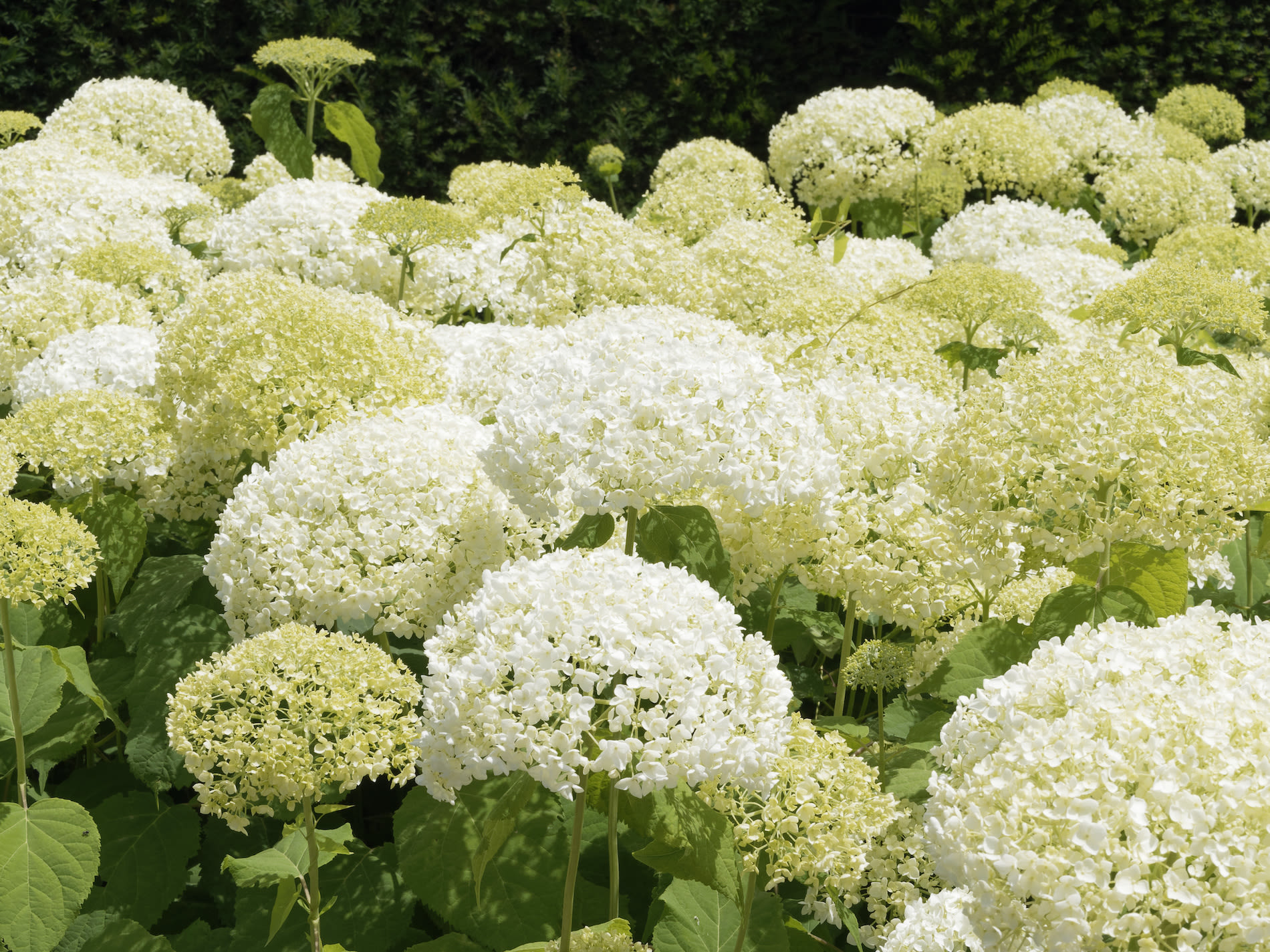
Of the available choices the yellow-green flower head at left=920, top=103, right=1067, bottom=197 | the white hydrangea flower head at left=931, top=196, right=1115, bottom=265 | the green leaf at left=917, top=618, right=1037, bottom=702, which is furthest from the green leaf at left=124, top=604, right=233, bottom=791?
the yellow-green flower head at left=920, top=103, right=1067, bottom=197

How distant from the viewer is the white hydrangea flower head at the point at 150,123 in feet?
17.6

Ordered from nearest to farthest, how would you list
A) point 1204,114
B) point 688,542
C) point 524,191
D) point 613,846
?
point 613,846 < point 688,542 < point 524,191 < point 1204,114

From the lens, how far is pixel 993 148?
575cm

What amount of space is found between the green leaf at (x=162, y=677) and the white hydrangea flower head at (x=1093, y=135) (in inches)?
209

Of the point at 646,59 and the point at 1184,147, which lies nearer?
the point at 1184,147

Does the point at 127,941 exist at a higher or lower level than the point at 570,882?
lower

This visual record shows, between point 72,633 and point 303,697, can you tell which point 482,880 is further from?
point 72,633

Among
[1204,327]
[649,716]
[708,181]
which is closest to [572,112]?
[708,181]

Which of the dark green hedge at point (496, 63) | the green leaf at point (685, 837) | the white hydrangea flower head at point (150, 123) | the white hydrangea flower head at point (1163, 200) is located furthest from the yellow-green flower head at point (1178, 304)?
the dark green hedge at point (496, 63)

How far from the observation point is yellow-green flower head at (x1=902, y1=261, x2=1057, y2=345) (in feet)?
11.5

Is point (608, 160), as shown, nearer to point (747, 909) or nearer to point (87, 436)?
point (87, 436)

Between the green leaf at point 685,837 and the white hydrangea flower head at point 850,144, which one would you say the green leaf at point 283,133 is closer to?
the white hydrangea flower head at point 850,144

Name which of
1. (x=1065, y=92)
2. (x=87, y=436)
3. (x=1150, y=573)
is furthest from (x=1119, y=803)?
(x=1065, y=92)

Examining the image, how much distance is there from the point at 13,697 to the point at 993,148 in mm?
4973
